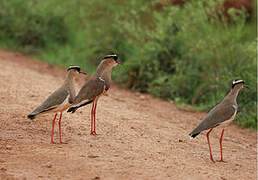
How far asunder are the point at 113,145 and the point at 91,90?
0.85 m

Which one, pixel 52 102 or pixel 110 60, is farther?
pixel 110 60

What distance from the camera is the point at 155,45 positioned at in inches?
438

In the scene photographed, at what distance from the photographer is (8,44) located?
13.7 meters

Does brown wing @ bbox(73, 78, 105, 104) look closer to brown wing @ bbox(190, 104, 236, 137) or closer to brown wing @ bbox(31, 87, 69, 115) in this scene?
brown wing @ bbox(31, 87, 69, 115)

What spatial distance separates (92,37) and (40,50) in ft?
6.18

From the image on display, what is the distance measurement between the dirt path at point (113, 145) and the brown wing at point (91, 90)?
55 centimetres

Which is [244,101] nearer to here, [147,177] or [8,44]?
[147,177]

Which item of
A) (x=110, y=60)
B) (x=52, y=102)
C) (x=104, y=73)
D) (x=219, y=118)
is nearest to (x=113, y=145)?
(x=52, y=102)

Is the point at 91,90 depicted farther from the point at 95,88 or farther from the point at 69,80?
the point at 69,80

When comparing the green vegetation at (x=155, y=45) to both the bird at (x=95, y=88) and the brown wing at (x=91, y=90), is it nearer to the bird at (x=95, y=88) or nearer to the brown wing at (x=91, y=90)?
the bird at (x=95, y=88)

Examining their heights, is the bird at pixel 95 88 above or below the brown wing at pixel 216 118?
above

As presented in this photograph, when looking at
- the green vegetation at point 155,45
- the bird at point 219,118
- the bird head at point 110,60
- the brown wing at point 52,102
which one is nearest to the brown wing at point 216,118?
the bird at point 219,118

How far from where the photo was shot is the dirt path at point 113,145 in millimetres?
5055

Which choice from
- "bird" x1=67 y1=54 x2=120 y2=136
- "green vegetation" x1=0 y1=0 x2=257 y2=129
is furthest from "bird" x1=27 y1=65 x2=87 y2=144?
"green vegetation" x1=0 y1=0 x2=257 y2=129
